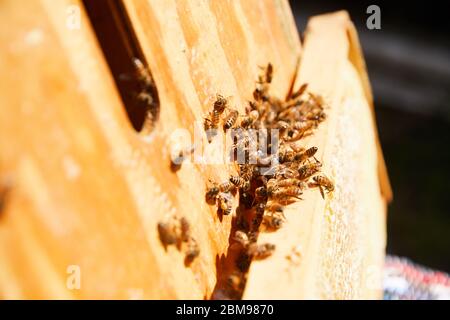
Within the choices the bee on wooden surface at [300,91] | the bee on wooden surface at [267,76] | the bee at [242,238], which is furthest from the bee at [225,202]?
the bee on wooden surface at [300,91]

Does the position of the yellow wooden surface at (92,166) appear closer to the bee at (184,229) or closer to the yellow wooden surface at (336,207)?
the bee at (184,229)

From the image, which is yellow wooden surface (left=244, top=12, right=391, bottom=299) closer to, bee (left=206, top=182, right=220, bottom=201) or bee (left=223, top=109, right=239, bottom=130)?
bee (left=206, top=182, right=220, bottom=201)

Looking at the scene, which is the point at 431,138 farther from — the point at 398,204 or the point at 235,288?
the point at 235,288

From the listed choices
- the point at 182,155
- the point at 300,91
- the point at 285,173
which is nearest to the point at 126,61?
the point at 182,155

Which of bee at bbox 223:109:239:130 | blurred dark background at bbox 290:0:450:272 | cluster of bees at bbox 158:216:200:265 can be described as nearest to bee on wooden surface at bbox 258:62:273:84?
bee at bbox 223:109:239:130

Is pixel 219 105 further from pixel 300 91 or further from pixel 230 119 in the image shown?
pixel 300 91

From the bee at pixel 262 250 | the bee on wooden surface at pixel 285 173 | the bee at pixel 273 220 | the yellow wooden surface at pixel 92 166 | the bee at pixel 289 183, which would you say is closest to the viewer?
the yellow wooden surface at pixel 92 166
